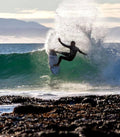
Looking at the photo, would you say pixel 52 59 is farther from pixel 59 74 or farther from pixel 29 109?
pixel 29 109

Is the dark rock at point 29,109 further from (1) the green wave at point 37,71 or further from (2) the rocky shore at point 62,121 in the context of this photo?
(1) the green wave at point 37,71

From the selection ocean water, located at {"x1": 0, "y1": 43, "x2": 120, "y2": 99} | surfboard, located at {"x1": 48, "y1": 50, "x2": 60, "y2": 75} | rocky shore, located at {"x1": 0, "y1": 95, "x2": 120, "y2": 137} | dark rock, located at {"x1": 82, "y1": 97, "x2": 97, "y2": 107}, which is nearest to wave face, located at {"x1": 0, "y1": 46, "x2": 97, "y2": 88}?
ocean water, located at {"x1": 0, "y1": 43, "x2": 120, "y2": 99}

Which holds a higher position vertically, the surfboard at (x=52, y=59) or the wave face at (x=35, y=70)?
the surfboard at (x=52, y=59)

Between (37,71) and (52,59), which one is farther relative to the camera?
(37,71)

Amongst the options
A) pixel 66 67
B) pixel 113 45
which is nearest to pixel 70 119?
pixel 66 67

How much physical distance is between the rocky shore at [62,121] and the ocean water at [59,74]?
7.53 meters

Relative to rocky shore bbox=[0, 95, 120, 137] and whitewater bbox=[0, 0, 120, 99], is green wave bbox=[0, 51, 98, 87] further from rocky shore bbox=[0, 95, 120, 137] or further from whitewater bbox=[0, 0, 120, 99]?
rocky shore bbox=[0, 95, 120, 137]

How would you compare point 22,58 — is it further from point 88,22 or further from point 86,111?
point 86,111

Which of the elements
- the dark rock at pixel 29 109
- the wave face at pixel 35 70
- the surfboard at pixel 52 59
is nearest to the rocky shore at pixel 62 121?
the dark rock at pixel 29 109

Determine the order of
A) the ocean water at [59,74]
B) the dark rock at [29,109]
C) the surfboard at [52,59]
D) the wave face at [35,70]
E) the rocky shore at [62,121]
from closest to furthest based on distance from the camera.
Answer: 1. the rocky shore at [62,121]
2. the dark rock at [29,109]
3. the ocean water at [59,74]
4. the surfboard at [52,59]
5. the wave face at [35,70]

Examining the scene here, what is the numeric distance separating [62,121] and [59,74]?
1428 centimetres

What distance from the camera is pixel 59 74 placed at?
23422 mm

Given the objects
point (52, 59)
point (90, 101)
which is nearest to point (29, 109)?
point (90, 101)

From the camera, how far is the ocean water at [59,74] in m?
20.0
